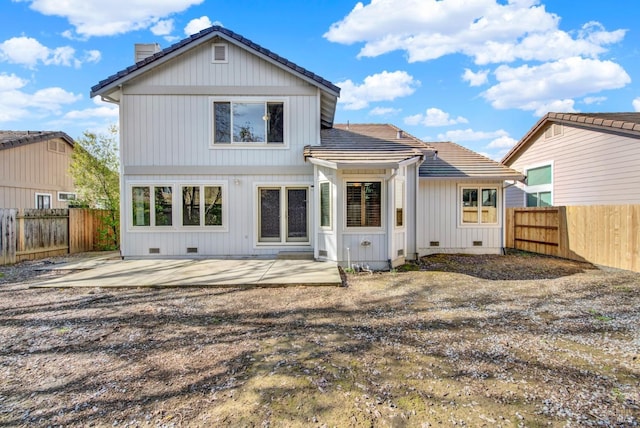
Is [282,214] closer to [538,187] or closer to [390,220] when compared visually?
[390,220]

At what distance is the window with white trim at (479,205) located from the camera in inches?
426

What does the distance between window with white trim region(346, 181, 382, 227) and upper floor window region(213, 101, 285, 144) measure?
3000mm

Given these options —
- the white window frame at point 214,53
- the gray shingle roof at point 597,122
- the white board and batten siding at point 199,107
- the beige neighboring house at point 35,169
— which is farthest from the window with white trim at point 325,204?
the beige neighboring house at point 35,169

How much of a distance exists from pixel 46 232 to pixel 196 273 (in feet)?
23.0

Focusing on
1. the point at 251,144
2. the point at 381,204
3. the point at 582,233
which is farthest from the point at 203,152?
the point at 582,233

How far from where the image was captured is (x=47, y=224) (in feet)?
35.7

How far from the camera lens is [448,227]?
10.9 m

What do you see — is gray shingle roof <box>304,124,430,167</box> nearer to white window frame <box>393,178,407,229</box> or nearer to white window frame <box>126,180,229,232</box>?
white window frame <box>393,178,407,229</box>

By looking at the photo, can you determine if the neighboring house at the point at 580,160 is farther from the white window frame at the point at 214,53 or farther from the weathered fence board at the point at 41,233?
the weathered fence board at the point at 41,233

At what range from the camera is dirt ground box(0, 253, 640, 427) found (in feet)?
8.34

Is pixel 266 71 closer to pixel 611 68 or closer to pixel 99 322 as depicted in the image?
pixel 99 322

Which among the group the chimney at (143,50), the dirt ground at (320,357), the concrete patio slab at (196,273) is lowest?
the dirt ground at (320,357)

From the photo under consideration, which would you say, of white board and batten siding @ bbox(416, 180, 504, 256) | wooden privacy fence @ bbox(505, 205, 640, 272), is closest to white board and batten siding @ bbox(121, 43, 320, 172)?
white board and batten siding @ bbox(416, 180, 504, 256)

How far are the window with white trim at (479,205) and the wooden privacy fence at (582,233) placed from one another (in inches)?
75.1
